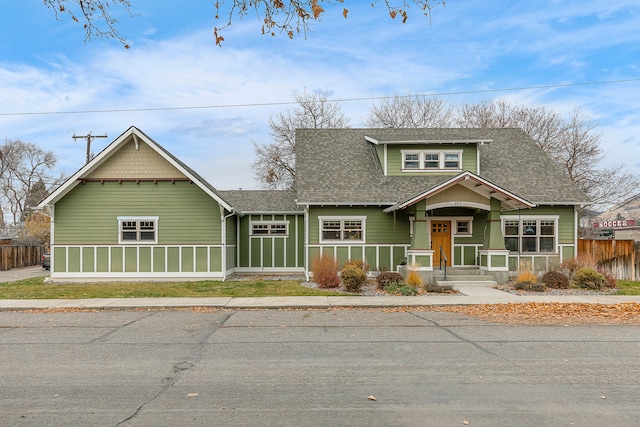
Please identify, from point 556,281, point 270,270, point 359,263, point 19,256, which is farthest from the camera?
point 19,256

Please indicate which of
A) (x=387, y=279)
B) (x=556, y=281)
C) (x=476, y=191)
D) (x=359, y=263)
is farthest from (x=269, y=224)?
(x=556, y=281)

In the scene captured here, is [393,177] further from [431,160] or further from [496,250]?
[496,250]

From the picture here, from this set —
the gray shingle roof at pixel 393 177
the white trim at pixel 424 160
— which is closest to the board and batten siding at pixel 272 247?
the gray shingle roof at pixel 393 177

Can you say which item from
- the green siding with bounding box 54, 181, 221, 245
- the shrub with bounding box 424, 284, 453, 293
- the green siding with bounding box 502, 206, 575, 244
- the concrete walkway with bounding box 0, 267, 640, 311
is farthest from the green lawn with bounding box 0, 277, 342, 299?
the green siding with bounding box 502, 206, 575, 244

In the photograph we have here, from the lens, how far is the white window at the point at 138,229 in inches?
835

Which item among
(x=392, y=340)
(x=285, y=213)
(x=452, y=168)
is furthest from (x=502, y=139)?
(x=392, y=340)

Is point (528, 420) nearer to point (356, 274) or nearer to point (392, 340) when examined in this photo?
point (392, 340)

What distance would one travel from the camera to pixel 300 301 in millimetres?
14477

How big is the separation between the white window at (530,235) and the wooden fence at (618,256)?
62.9 inches

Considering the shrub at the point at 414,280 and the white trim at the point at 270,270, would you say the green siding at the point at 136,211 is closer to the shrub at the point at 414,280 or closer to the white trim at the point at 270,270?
the white trim at the point at 270,270

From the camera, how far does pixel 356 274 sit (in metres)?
16.7

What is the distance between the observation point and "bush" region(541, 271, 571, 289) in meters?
17.6

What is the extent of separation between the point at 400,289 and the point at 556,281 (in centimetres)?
564

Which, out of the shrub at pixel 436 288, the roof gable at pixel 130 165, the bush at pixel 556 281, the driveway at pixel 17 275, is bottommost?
the driveway at pixel 17 275
